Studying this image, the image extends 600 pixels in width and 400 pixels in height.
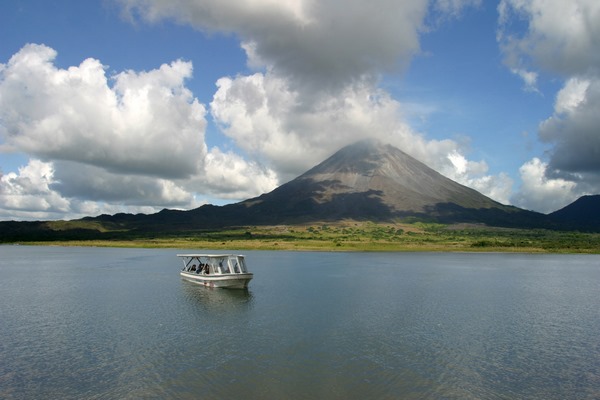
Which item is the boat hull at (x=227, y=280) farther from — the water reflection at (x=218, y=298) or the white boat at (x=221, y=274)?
Result: the water reflection at (x=218, y=298)

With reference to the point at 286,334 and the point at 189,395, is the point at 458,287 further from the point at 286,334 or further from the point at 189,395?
the point at 189,395

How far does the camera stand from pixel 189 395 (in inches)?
1029

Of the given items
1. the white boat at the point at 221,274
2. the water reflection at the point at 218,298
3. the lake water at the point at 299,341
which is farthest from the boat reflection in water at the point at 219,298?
the white boat at the point at 221,274

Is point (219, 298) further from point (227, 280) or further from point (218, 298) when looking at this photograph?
point (227, 280)

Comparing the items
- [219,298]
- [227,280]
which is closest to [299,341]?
[219,298]

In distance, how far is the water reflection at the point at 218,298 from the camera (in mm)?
55756

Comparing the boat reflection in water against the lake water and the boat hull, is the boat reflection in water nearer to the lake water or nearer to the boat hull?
the lake water

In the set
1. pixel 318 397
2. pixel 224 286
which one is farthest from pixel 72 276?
pixel 318 397

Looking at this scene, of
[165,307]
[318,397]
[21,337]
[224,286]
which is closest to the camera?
[318,397]

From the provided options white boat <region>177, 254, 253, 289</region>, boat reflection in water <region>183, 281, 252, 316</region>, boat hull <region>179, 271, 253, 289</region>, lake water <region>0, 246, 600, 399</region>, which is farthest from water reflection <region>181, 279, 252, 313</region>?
white boat <region>177, 254, 253, 289</region>

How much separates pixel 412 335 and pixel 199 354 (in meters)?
18.8

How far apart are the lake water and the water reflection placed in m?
0.27

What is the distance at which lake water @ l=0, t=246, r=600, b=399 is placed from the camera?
27656mm

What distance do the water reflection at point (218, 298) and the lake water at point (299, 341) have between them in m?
0.27
